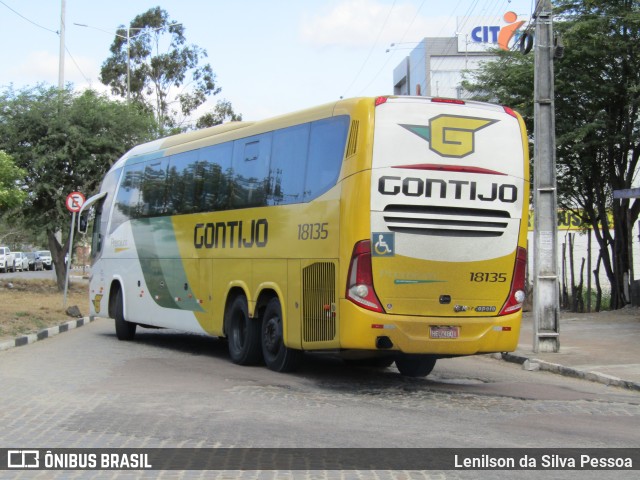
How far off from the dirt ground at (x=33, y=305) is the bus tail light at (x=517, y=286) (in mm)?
9979

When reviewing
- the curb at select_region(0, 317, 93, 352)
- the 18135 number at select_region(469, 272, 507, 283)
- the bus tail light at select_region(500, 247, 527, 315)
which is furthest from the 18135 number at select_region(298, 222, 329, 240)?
the curb at select_region(0, 317, 93, 352)

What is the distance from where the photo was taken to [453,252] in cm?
1155

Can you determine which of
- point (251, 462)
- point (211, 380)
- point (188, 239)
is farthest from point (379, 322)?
point (188, 239)

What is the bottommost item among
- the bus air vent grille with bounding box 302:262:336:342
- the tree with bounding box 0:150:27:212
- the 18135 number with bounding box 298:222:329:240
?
the bus air vent grille with bounding box 302:262:336:342

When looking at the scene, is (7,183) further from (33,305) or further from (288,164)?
(288,164)

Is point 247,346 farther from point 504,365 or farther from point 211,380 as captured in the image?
point 504,365

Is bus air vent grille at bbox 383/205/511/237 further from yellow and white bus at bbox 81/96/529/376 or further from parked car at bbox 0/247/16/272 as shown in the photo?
parked car at bbox 0/247/16/272

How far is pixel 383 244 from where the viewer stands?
36.9 feet

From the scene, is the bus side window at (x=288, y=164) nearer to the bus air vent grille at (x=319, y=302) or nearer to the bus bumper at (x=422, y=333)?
the bus air vent grille at (x=319, y=302)

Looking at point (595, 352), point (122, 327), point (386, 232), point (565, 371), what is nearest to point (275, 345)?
point (386, 232)

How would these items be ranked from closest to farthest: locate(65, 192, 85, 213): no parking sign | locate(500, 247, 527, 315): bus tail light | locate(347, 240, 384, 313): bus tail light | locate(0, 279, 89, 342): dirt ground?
locate(347, 240, 384, 313): bus tail light → locate(500, 247, 527, 315): bus tail light → locate(0, 279, 89, 342): dirt ground → locate(65, 192, 85, 213): no parking sign

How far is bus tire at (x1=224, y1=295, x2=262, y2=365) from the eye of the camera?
13992 mm

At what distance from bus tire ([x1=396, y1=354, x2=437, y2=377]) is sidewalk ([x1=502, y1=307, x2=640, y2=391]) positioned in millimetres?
→ 2216

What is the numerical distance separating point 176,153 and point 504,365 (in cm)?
701
